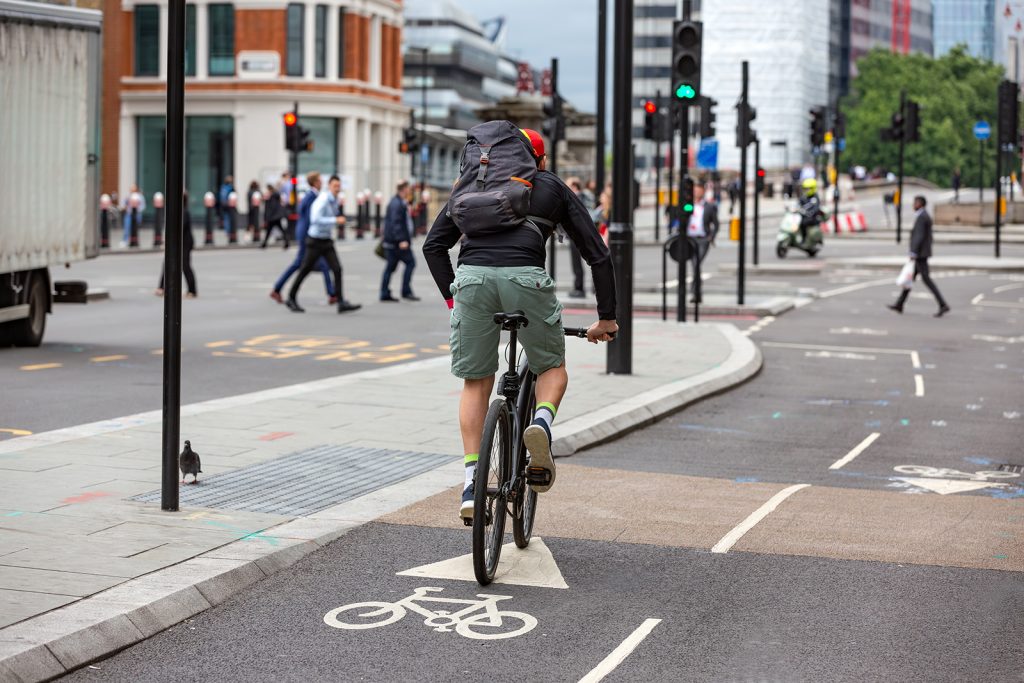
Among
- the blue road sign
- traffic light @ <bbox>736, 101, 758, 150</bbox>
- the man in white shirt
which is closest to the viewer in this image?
the man in white shirt

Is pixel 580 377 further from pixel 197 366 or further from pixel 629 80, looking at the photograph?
pixel 197 366

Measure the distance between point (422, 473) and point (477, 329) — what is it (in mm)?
2699

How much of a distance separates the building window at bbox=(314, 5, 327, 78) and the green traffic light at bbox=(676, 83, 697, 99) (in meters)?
58.8

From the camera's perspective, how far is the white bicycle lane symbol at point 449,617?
636cm

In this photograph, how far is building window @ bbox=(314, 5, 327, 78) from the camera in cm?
7488

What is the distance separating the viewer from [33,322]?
58.0ft

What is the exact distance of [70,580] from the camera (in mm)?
6555

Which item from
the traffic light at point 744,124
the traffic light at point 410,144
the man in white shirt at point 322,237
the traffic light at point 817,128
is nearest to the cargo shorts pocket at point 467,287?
the man in white shirt at point 322,237

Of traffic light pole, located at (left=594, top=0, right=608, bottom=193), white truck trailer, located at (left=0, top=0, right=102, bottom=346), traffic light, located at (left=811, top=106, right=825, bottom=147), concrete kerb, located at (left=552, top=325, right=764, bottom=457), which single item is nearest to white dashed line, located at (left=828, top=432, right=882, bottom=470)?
concrete kerb, located at (left=552, top=325, right=764, bottom=457)

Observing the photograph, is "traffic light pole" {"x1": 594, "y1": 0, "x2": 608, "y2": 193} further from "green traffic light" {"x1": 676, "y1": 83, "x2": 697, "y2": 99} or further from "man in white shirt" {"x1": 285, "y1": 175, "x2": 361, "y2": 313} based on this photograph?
"man in white shirt" {"x1": 285, "y1": 175, "x2": 361, "y2": 313}

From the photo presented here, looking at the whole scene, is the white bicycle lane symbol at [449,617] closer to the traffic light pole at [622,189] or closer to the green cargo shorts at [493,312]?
the green cargo shorts at [493,312]

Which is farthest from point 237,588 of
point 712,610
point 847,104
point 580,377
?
point 847,104

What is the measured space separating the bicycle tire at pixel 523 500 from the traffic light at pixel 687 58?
10.5m

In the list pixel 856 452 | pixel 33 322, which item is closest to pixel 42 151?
pixel 33 322
